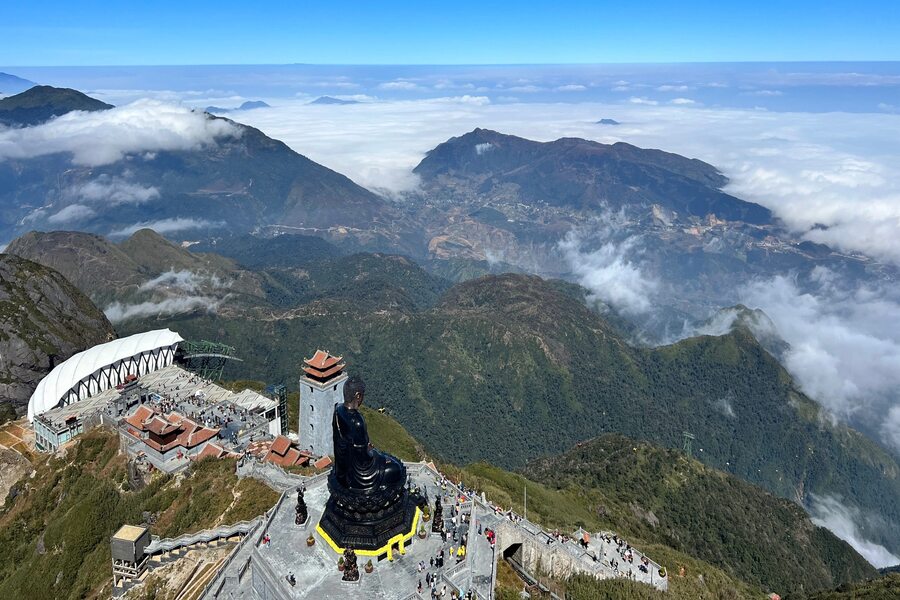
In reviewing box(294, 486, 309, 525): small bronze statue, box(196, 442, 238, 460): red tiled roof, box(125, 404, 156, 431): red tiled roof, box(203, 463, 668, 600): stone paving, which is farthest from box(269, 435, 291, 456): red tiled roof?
box(294, 486, 309, 525): small bronze statue

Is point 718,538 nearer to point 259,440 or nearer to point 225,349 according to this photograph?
point 259,440

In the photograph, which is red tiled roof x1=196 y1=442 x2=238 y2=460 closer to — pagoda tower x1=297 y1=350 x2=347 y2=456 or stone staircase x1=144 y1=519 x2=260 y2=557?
pagoda tower x1=297 y1=350 x2=347 y2=456

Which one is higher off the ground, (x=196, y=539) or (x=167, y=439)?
(x=196, y=539)

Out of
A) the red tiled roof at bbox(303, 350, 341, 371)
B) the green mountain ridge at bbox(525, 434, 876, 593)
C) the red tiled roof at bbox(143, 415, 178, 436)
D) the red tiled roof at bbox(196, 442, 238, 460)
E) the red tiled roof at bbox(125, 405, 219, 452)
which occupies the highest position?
the red tiled roof at bbox(303, 350, 341, 371)

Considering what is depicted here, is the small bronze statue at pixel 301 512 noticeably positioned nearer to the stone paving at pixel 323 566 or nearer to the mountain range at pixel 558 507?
the stone paving at pixel 323 566

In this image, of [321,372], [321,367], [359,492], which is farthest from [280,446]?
[359,492]

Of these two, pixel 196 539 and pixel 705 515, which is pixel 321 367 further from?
pixel 705 515
